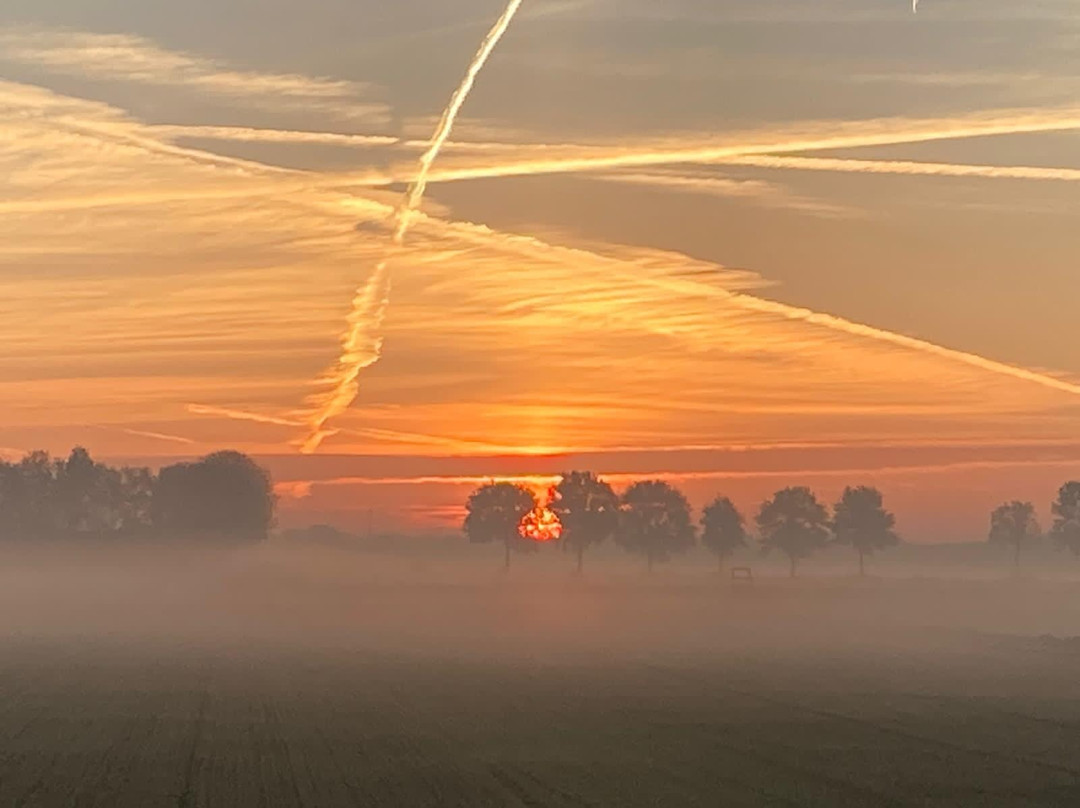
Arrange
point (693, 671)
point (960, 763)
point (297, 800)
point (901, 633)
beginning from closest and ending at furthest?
1. point (297, 800)
2. point (960, 763)
3. point (693, 671)
4. point (901, 633)

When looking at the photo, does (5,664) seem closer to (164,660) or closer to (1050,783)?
(164,660)

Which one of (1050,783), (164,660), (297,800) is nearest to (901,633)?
(164,660)

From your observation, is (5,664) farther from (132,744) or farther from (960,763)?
(960,763)

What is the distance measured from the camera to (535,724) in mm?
55625

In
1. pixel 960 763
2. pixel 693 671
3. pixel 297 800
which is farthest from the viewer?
pixel 693 671

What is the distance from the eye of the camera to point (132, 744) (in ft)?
158

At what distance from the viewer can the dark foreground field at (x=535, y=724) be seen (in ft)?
128

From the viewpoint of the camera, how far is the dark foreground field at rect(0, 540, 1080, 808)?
39.1m

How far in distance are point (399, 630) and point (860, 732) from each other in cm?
10212

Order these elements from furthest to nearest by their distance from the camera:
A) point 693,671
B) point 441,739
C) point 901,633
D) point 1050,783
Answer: point 901,633, point 693,671, point 441,739, point 1050,783

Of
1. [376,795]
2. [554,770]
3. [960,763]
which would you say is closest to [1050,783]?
[960,763]

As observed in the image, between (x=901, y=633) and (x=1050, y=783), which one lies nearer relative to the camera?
(x=1050, y=783)

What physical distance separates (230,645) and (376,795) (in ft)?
288

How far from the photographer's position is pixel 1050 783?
41.8 meters
